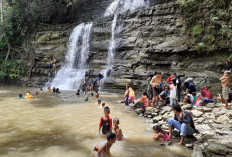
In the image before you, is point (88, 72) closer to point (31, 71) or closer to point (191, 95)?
point (31, 71)

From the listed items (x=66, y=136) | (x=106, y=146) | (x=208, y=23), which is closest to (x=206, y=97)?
(x=106, y=146)

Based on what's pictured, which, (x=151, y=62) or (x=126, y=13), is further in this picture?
(x=126, y=13)

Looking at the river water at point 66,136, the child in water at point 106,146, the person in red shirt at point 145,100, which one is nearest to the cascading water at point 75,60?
the person in red shirt at point 145,100

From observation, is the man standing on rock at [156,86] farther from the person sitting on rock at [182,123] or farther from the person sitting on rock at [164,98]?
the person sitting on rock at [182,123]

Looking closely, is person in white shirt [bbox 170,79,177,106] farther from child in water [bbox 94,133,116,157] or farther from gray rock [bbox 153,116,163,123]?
child in water [bbox 94,133,116,157]

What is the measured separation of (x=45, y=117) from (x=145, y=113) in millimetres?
4090

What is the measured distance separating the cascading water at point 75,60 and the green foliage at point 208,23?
10579 mm

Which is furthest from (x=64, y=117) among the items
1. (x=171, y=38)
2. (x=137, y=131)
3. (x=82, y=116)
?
(x=171, y=38)

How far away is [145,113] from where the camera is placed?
7.58 meters

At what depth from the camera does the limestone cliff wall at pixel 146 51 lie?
44.7 ft

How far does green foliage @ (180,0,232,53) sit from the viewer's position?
42.0 feet

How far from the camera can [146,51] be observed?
1528 cm

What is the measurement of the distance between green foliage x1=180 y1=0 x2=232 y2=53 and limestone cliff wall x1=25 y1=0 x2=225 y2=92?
0.62 metres

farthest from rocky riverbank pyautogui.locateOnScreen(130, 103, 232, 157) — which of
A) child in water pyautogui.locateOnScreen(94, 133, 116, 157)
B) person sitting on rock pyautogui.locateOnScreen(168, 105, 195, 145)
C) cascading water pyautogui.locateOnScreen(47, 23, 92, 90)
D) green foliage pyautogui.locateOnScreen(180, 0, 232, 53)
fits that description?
cascading water pyautogui.locateOnScreen(47, 23, 92, 90)
